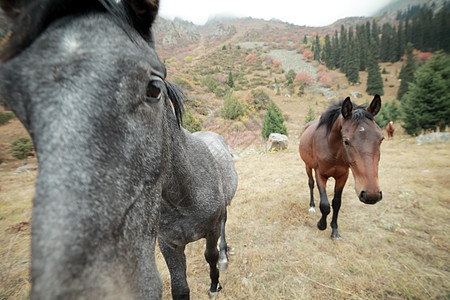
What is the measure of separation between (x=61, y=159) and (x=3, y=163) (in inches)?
426

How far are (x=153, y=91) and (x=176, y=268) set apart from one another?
1860 mm

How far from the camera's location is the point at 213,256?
220 cm

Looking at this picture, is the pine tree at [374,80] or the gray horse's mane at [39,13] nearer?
the gray horse's mane at [39,13]

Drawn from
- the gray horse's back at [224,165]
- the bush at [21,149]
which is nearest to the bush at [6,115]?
the gray horse's back at [224,165]

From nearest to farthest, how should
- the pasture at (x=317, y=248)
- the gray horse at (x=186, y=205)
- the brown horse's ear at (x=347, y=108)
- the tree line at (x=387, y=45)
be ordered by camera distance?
the gray horse at (x=186, y=205) → the pasture at (x=317, y=248) → the brown horse's ear at (x=347, y=108) → the tree line at (x=387, y=45)

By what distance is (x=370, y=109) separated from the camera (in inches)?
109

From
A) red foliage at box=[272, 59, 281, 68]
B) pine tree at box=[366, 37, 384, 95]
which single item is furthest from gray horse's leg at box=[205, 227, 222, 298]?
red foliage at box=[272, 59, 281, 68]

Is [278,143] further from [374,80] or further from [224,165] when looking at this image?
[374,80]

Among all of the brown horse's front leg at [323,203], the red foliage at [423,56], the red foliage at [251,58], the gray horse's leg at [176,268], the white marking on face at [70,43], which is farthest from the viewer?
the red foliage at [251,58]

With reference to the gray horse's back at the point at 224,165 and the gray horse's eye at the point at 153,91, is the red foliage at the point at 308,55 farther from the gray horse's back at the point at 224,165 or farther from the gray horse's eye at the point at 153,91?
the gray horse's eye at the point at 153,91

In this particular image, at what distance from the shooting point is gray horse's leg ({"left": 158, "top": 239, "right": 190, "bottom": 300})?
1822 mm

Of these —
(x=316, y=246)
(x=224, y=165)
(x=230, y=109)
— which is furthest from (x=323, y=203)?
(x=230, y=109)

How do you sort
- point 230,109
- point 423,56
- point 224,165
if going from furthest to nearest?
point 423,56, point 230,109, point 224,165

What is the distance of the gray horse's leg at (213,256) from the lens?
6.63ft
